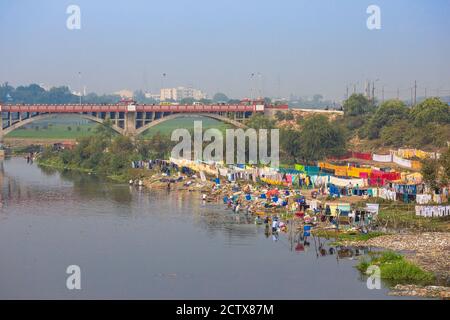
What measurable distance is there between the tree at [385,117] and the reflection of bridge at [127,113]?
1172 centimetres

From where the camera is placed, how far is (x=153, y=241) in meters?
33.4

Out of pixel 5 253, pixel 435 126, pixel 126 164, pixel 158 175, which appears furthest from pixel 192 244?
pixel 435 126

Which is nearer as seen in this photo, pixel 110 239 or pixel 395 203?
pixel 110 239

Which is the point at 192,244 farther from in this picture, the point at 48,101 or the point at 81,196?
the point at 48,101

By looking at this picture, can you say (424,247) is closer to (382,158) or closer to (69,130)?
(382,158)

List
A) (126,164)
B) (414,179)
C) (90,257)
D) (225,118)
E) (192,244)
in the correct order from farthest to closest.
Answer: (225,118) → (126,164) → (414,179) → (192,244) → (90,257)

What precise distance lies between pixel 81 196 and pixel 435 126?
24.8 meters

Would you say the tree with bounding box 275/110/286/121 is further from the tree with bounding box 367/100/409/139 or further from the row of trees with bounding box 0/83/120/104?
the row of trees with bounding box 0/83/120/104

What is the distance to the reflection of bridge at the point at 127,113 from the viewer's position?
7462cm

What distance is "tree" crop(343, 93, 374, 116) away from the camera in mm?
75125

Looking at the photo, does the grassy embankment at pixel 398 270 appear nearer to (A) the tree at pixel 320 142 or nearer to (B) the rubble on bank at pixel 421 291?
(B) the rubble on bank at pixel 421 291

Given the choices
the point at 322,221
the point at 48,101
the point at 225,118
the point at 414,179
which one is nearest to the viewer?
the point at 322,221

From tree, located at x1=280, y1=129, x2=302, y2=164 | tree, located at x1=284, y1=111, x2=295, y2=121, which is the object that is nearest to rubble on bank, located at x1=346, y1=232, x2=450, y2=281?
tree, located at x1=280, y1=129, x2=302, y2=164

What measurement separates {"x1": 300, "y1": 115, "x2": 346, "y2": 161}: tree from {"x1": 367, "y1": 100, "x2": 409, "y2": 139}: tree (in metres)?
9.21
